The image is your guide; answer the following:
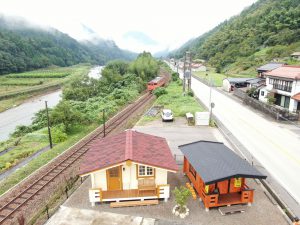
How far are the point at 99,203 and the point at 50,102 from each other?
52.3m

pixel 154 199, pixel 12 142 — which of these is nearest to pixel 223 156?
pixel 154 199

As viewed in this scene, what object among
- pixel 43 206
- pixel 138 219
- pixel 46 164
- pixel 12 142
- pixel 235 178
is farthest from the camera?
pixel 12 142

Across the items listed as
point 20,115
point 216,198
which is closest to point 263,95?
point 216,198

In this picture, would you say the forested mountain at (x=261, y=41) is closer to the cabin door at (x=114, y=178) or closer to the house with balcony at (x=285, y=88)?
the house with balcony at (x=285, y=88)

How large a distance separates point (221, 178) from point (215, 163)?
4.95 feet

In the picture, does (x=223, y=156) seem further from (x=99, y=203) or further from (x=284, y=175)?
(x=99, y=203)

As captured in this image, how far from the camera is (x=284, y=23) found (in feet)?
291

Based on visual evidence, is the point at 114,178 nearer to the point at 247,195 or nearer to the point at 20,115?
the point at 247,195

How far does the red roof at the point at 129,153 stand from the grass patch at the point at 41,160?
20.3 feet

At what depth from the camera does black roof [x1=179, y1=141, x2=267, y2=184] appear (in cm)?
1133

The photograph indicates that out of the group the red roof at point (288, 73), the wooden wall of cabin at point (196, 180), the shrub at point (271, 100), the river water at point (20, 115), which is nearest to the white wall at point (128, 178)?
the wooden wall of cabin at point (196, 180)

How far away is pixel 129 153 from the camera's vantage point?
481 inches

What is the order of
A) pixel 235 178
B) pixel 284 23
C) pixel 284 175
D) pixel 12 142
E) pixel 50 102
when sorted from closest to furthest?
pixel 235 178 → pixel 284 175 → pixel 12 142 → pixel 50 102 → pixel 284 23

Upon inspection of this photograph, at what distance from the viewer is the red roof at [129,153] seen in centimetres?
1202
